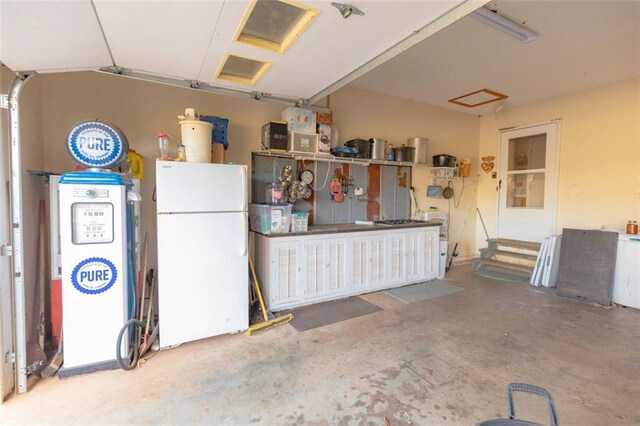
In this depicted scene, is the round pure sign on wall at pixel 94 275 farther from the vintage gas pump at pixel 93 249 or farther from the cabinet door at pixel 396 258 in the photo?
the cabinet door at pixel 396 258

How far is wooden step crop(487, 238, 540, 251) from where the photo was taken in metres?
5.02

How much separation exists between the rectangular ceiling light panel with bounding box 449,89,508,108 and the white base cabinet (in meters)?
2.35

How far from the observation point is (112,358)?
2314mm

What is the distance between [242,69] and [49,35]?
4.68 feet

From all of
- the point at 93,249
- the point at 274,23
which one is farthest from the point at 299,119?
the point at 93,249

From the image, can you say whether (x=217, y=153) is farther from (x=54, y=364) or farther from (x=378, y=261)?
(x=378, y=261)

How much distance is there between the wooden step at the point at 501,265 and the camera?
5.15 metres

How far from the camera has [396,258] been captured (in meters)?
4.28

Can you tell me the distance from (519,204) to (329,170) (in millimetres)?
3883

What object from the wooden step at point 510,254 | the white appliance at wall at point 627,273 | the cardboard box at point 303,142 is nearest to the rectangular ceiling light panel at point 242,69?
the cardboard box at point 303,142

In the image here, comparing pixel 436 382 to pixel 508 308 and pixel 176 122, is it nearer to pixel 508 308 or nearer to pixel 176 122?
pixel 508 308

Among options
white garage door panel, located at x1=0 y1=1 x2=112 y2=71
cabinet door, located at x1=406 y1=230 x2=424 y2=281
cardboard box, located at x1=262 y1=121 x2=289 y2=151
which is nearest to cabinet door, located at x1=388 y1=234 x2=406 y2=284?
cabinet door, located at x1=406 y1=230 x2=424 y2=281

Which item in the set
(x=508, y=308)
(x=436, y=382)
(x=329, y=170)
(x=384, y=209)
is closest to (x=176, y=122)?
(x=329, y=170)

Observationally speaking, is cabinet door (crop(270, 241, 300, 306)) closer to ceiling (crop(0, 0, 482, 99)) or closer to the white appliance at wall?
ceiling (crop(0, 0, 482, 99))
